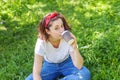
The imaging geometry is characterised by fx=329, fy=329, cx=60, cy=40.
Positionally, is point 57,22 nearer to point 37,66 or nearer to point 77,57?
point 77,57

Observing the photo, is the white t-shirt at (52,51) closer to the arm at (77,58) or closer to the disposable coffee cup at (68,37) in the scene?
the arm at (77,58)

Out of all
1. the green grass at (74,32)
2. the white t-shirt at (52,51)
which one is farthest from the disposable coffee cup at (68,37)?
the green grass at (74,32)

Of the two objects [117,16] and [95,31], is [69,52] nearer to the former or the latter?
[95,31]

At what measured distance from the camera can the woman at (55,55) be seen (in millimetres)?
3814

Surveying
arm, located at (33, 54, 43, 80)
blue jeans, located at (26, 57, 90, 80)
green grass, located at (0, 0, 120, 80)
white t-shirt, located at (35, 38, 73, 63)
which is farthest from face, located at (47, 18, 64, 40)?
green grass, located at (0, 0, 120, 80)

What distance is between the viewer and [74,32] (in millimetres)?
5766

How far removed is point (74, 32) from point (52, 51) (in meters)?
1.67

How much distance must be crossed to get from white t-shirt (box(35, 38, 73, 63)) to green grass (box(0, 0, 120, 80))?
20.6 inches

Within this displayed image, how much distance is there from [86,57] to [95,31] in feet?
2.65

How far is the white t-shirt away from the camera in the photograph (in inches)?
159

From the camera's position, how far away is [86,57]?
477 centimetres

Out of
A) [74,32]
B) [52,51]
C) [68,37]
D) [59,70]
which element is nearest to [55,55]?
[52,51]

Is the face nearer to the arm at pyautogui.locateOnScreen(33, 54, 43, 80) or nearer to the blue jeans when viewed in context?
the arm at pyautogui.locateOnScreen(33, 54, 43, 80)

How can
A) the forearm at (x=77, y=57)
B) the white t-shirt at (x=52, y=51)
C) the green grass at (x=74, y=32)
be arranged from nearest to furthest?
1. the forearm at (x=77, y=57)
2. the white t-shirt at (x=52, y=51)
3. the green grass at (x=74, y=32)
